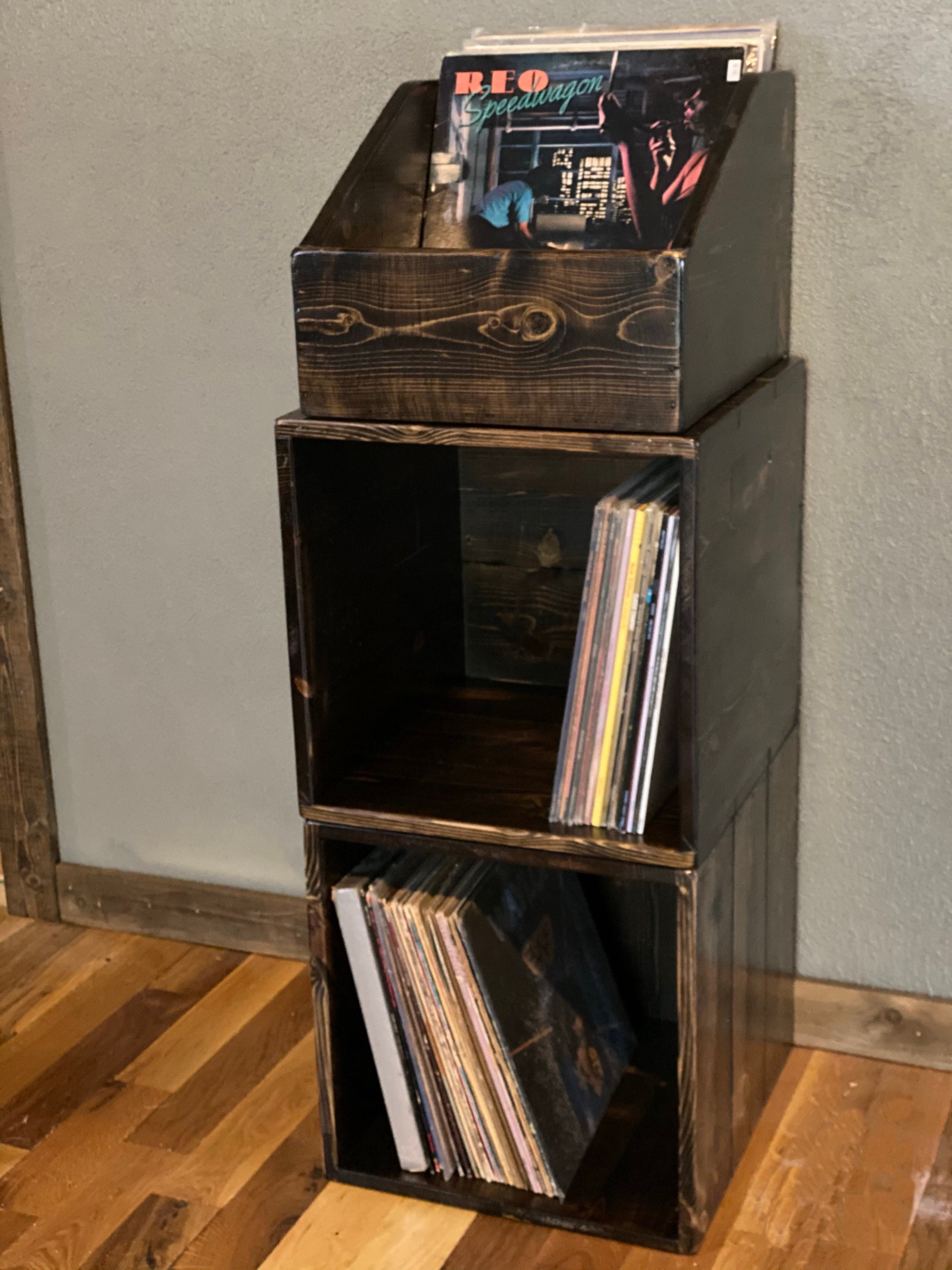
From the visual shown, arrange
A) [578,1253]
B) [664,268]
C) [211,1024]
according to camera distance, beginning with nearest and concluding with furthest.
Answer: [664,268], [578,1253], [211,1024]

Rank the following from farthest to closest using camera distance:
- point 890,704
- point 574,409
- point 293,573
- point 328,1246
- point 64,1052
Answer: point 64,1052 → point 890,704 → point 328,1246 → point 293,573 → point 574,409

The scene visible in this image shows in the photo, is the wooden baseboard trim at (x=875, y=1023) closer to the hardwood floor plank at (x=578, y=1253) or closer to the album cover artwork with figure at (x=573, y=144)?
the hardwood floor plank at (x=578, y=1253)

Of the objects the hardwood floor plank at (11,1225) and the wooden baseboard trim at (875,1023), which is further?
the wooden baseboard trim at (875,1023)

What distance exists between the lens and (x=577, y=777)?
62.6 inches

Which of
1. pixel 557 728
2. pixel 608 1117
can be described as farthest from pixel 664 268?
pixel 608 1117

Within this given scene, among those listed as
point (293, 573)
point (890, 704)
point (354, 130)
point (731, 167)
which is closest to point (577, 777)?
point (293, 573)

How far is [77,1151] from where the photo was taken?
187 cm

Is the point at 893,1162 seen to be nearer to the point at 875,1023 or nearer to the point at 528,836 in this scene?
the point at 875,1023

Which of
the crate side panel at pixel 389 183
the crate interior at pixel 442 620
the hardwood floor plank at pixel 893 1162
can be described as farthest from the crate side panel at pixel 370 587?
the hardwood floor plank at pixel 893 1162

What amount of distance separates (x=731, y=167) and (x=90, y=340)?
3.31ft

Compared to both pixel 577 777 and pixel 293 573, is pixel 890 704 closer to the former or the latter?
pixel 577 777

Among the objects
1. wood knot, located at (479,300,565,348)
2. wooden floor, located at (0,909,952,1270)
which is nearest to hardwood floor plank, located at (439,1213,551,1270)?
wooden floor, located at (0,909,952,1270)

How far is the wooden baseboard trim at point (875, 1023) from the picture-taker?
1951 millimetres

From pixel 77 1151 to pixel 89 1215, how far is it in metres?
0.13
